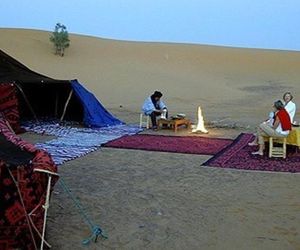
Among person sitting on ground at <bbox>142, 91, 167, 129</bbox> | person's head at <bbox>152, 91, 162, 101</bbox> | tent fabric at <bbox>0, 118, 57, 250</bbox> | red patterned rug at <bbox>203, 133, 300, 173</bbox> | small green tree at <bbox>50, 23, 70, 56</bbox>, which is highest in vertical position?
small green tree at <bbox>50, 23, 70, 56</bbox>

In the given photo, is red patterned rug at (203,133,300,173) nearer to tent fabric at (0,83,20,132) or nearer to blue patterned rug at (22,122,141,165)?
blue patterned rug at (22,122,141,165)

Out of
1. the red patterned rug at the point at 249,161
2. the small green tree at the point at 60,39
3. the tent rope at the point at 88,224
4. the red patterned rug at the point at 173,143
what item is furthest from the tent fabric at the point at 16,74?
the small green tree at the point at 60,39

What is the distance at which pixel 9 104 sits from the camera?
→ 11477 mm

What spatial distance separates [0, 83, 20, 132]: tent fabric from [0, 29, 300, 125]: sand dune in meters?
6.30

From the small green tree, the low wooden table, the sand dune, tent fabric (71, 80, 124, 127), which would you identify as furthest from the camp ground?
the small green tree

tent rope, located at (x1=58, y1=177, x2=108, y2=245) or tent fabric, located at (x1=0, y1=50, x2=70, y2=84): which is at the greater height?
tent fabric, located at (x1=0, y1=50, x2=70, y2=84)

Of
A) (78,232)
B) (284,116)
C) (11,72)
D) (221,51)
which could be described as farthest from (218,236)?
(221,51)

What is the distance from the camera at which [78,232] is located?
4965 millimetres

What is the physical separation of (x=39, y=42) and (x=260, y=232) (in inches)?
1597

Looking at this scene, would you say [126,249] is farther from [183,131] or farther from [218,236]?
[183,131]

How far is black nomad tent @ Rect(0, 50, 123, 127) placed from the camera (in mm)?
12938

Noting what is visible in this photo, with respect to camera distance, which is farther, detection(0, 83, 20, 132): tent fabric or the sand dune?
the sand dune

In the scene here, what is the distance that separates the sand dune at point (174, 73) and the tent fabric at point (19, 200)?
10.9m

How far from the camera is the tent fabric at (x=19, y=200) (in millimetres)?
4191
